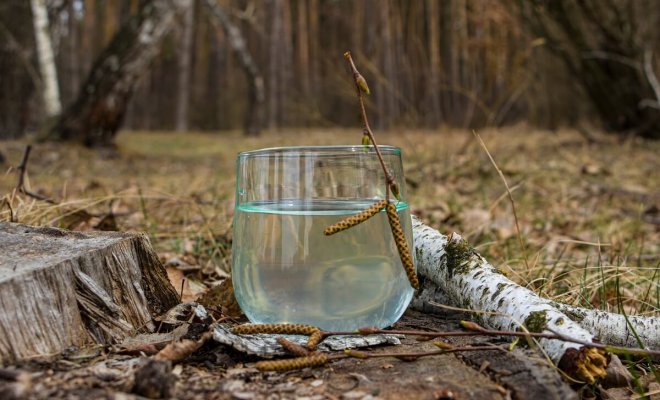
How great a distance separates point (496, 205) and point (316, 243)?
200cm

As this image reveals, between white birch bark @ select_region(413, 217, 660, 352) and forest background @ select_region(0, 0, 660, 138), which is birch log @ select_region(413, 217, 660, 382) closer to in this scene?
white birch bark @ select_region(413, 217, 660, 352)

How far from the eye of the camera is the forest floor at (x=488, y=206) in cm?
206

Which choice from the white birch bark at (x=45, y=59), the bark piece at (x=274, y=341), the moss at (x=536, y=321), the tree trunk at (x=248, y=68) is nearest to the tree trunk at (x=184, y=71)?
the tree trunk at (x=248, y=68)

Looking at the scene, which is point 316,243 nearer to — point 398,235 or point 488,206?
point 398,235

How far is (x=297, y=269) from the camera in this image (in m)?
1.19

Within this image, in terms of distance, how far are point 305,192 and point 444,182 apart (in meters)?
4.13

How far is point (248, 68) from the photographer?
534 inches

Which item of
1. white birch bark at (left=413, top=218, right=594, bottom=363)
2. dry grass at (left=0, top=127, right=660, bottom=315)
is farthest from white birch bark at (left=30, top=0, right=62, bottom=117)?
white birch bark at (left=413, top=218, right=594, bottom=363)

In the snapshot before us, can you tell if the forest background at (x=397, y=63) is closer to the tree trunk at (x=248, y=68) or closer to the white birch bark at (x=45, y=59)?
the white birch bark at (x=45, y=59)

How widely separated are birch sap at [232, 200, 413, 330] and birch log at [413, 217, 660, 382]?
193 millimetres

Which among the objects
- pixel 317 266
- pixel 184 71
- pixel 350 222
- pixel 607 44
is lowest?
pixel 317 266

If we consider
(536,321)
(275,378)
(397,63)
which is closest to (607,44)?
(397,63)

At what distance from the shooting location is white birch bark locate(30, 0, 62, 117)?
28.7ft

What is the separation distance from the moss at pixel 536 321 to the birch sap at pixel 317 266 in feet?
0.86
